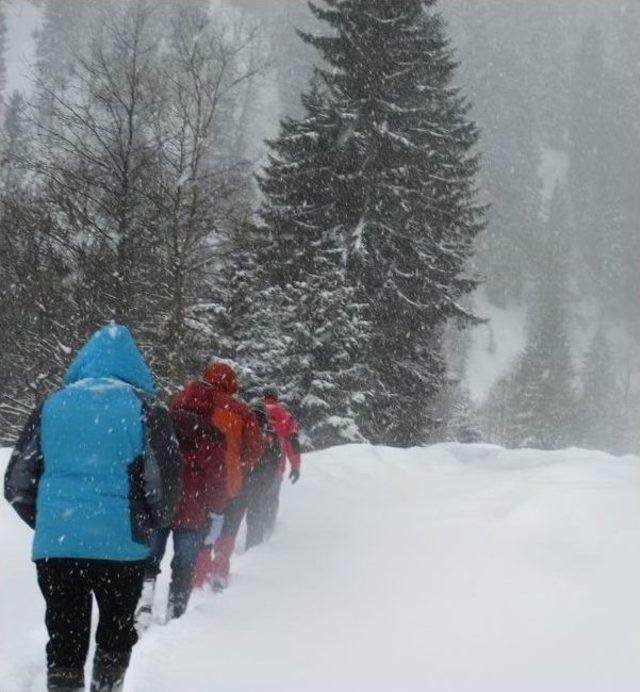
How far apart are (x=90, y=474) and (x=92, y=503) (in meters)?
0.12

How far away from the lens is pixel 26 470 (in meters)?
3.05

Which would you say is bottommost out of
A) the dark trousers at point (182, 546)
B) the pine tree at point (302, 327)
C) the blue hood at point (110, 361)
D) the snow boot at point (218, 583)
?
the snow boot at point (218, 583)

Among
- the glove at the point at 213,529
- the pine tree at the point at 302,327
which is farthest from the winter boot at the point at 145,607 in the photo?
the pine tree at the point at 302,327

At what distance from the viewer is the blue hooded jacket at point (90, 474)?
9.52 ft

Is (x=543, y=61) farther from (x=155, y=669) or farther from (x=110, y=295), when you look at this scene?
(x=155, y=669)

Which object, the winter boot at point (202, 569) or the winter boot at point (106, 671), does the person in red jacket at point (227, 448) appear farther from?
the winter boot at point (106, 671)

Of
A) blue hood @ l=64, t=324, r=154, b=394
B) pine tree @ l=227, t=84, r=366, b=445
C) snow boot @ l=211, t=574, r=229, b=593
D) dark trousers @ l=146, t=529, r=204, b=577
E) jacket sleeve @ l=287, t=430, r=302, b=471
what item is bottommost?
snow boot @ l=211, t=574, r=229, b=593

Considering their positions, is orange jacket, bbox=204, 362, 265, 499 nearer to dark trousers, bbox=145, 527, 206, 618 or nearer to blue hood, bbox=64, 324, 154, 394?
dark trousers, bbox=145, 527, 206, 618

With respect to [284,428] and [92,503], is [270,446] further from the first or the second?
[92,503]

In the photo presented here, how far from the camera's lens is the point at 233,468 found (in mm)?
5328

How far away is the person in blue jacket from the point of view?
2.91 m

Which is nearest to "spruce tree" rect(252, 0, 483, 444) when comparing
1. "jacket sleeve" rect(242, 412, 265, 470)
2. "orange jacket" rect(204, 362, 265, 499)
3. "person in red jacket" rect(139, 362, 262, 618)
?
"jacket sleeve" rect(242, 412, 265, 470)

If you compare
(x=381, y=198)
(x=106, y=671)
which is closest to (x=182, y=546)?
(x=106, y=671)

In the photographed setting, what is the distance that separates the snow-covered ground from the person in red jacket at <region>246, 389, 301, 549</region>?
0.21 meters
